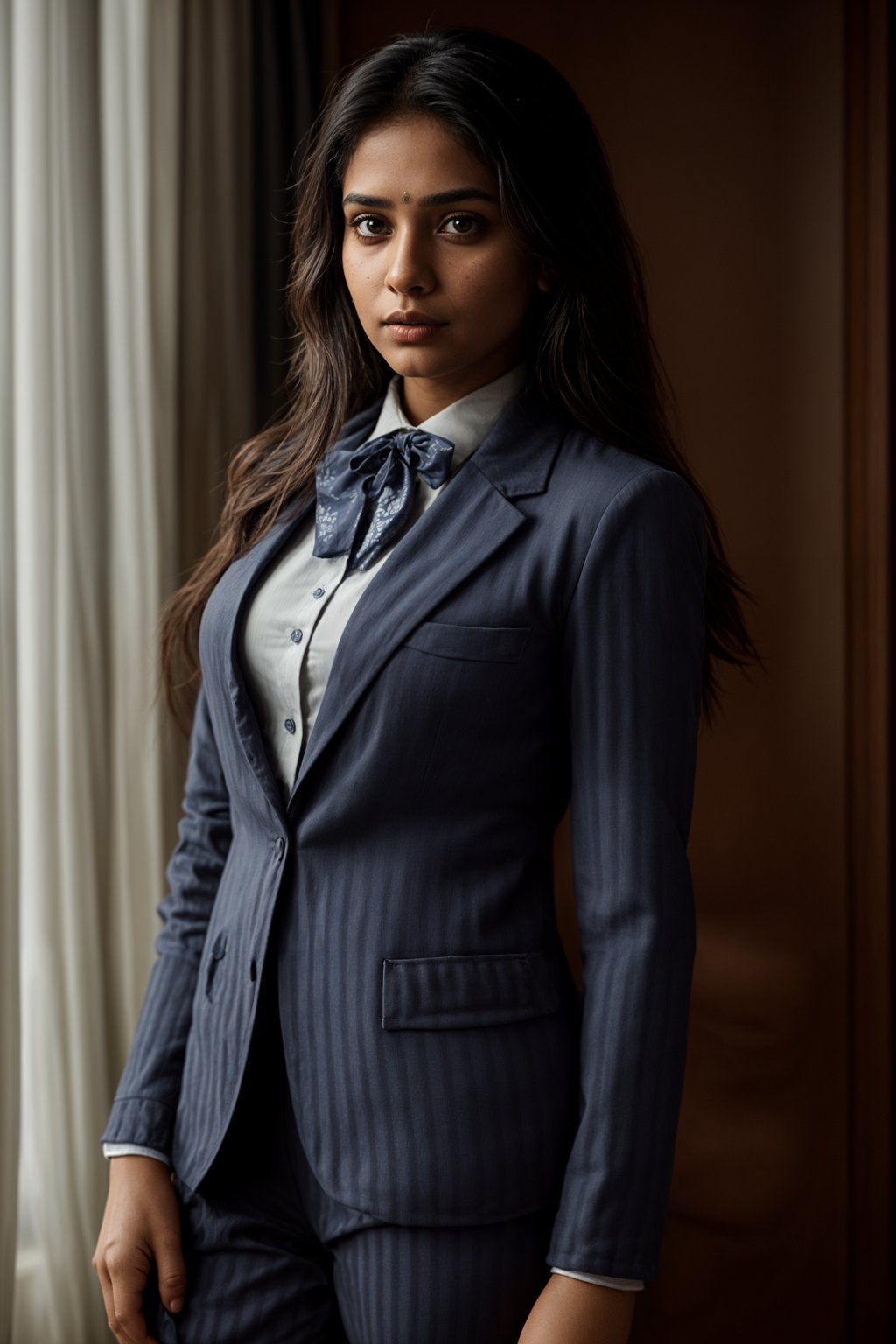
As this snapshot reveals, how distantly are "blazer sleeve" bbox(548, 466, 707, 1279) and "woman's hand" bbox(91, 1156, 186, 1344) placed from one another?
370mm

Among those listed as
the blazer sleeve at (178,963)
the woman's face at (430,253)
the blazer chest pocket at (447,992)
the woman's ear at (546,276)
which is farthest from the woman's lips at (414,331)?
the blazer chest pocket at (447,992)

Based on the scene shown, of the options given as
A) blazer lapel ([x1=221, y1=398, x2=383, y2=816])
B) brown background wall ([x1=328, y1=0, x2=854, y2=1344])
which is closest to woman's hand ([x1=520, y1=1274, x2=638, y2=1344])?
blazer lapel ([x1=221, y1=398, x2=383, y2=816])

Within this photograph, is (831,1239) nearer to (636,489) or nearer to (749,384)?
(749,384)

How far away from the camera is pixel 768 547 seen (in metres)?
2.06

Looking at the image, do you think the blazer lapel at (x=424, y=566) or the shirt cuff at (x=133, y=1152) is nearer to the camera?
the blazer lapel at (x=424, y=566)

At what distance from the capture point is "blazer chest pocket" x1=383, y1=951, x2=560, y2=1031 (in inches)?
41.5

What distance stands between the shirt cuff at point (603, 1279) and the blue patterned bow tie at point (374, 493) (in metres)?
0.62

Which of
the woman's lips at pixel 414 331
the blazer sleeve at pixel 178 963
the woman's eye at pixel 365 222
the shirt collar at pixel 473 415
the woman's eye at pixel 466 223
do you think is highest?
the woman's eye at pixel 365 222

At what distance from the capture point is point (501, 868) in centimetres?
109

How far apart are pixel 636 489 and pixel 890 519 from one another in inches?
40.9

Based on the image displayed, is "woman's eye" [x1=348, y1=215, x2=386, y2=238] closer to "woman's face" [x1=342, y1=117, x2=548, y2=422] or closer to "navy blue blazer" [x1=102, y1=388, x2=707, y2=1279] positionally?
"woman's face" [x1=342, y1=117, x2=548, y2=422]

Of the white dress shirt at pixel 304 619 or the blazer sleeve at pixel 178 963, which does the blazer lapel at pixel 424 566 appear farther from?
the blazer sleeve at pixel 178 963

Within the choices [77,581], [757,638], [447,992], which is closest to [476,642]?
[447,992]

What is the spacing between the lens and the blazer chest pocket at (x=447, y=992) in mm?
1055
